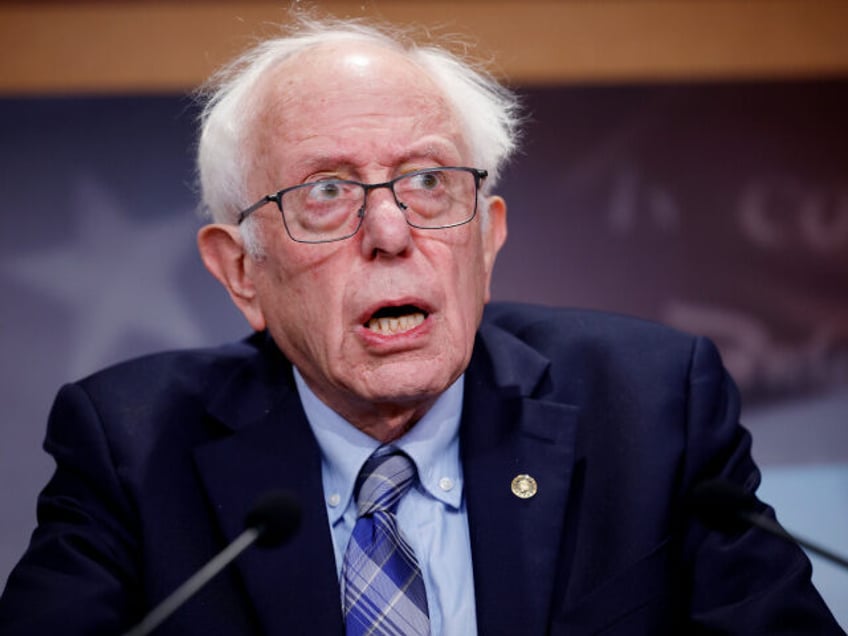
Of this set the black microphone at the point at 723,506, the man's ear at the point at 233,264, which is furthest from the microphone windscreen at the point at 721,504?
the man's ear at the point at 233,264

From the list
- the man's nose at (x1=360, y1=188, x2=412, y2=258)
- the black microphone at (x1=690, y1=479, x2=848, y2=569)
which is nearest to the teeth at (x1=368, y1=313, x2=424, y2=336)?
the man's nose at (x1=360, y1=188, x2=412, y2=258)

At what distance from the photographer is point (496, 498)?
6.68ft

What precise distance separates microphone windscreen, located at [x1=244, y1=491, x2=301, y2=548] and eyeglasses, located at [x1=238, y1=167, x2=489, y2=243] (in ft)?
1.93

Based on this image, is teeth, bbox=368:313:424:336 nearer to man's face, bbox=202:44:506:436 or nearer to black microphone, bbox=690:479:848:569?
man's face, bbox=202:44:506:436

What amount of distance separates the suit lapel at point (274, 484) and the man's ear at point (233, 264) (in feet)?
0.50

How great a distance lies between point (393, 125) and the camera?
200 centimetres

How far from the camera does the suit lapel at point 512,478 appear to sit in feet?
6.37

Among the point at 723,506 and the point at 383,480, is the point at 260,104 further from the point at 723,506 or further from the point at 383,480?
the point at 723,506

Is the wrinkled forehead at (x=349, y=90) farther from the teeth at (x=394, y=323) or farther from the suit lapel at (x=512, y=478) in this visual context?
the suit lapel at (x=512, y=478)

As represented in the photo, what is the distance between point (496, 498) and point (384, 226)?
0.55 metres

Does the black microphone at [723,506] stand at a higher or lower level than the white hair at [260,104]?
lower

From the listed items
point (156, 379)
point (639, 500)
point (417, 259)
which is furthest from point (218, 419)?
point (639, 500)

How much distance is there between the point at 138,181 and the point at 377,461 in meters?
1.23

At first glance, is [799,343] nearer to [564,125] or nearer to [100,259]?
[564,125]
